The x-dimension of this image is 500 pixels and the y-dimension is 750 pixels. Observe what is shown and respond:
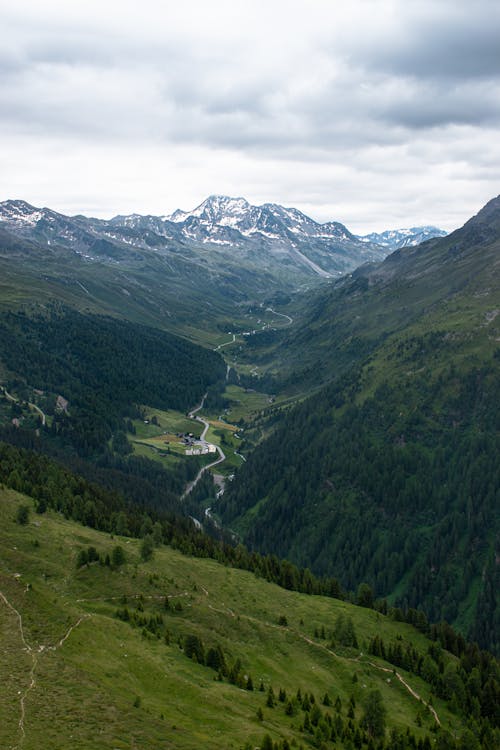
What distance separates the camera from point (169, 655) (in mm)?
78000

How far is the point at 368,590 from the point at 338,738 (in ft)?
228

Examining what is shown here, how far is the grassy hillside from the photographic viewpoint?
56.8 m

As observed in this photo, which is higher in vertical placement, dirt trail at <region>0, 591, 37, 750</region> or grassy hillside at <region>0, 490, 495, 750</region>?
dirt trail at <region>0, 591, 37, 750</region>

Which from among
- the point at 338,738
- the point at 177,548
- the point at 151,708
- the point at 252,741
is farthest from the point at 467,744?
the point at 177,548

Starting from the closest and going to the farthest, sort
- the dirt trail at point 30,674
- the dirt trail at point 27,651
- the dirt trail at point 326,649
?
the dirt trail at point 30,674 < the dirt trail at point 27,651 < the dirt trail at point 326,649

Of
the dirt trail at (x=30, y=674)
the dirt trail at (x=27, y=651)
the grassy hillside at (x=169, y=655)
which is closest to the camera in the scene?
the dirt trail at (x=30, y=674)

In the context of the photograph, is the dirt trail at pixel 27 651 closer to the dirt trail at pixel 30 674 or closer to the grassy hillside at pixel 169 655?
the dirt trail at pixel 30 674

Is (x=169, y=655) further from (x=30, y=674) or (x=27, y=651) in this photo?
(x=30, y=674)

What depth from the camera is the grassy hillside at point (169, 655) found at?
5681 cm

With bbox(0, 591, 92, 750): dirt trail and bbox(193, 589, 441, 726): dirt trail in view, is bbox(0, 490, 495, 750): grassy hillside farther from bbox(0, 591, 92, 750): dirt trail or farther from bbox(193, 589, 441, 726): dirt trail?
bbox(193, 589, 441, 726): dirt trail

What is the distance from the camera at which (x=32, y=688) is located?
5784cm

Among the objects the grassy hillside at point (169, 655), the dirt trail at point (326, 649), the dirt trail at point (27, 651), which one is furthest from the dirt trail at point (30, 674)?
the dirt trail at point (326, 649)

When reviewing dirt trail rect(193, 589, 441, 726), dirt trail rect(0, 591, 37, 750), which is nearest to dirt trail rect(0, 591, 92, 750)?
dirt trail rect(0, 591, 37, 750)

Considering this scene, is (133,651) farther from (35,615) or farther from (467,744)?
(467,744)
